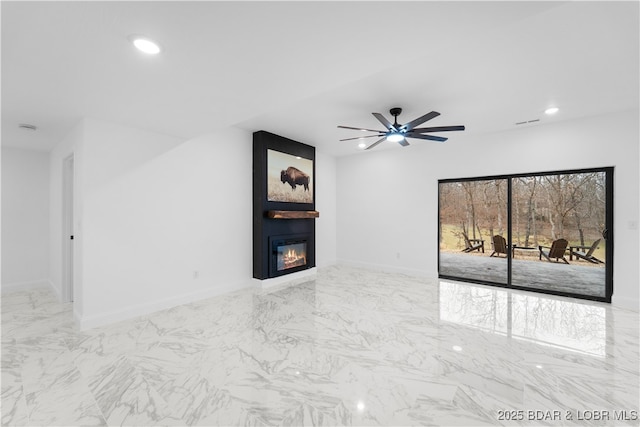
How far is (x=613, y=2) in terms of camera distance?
186 centimetres

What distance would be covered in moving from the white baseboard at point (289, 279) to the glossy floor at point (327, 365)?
2.95 feet

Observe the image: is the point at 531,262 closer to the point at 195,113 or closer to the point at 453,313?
the point at 453,313

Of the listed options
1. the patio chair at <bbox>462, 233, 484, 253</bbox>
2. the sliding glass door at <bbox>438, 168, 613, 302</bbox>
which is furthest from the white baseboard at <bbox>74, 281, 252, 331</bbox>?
the patio chair at <bbox>462, 233, 484, 253</bbox>

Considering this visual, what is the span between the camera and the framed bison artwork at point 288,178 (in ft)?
16.8

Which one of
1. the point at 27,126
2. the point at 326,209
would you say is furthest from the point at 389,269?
the point at 27,126

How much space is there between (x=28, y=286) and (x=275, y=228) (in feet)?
14.0

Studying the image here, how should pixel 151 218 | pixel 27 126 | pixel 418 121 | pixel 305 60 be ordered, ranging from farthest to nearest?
pixel 151 218 < pixel 27 126 < pixel 418 121 < pixel 305 60

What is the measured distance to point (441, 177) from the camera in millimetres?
5527

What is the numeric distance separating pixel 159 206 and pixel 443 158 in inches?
199

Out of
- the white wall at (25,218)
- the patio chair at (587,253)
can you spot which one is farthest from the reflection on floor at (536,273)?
the white wall at (25,218)

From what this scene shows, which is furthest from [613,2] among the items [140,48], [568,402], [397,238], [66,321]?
[66,321]

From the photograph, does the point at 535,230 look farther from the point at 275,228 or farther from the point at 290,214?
the point at 275,228

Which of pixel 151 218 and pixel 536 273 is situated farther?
pixel 536 273

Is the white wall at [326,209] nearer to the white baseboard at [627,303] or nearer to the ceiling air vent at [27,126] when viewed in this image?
the ceiling air vent at [27,126]
